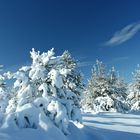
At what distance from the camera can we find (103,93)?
44.5m

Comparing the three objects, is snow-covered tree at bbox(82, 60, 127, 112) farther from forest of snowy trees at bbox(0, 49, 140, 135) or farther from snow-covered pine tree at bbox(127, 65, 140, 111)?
forest of snowy trees at bbox(0, 49, 140, 135)

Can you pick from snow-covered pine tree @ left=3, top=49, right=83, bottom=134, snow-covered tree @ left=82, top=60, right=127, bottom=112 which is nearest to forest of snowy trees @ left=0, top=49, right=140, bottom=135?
snow-covered pine tree @ left=3, top=49, right=83, bottom=134

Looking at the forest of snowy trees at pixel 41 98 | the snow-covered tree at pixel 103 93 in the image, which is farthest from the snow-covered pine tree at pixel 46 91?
the snow-covered tree at pixel 103 93

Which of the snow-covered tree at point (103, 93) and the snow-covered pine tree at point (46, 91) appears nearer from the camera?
the snow-covered pine tree at point (46, 91)

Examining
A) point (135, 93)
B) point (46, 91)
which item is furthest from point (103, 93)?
point (46, 91)

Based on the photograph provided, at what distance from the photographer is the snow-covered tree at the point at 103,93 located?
4278 cm

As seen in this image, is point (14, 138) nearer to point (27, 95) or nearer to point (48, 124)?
A: point (48, 124)

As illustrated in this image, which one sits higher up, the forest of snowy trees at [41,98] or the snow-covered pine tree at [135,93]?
the snow-covered pine tree at [135,93]

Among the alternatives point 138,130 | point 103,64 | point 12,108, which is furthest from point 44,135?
point 103,64

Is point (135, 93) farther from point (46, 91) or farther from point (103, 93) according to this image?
point (46, 91)

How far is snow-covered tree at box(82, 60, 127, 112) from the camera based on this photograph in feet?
140

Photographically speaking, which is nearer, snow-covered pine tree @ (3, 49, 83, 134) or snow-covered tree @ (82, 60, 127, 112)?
snow-covered pine tree @ (3, 49, 83, 134)

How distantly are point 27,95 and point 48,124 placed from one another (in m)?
3.71

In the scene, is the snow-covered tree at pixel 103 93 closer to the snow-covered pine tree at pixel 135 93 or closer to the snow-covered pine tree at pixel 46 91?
the snow-covered pine tree at pixel 135 93
